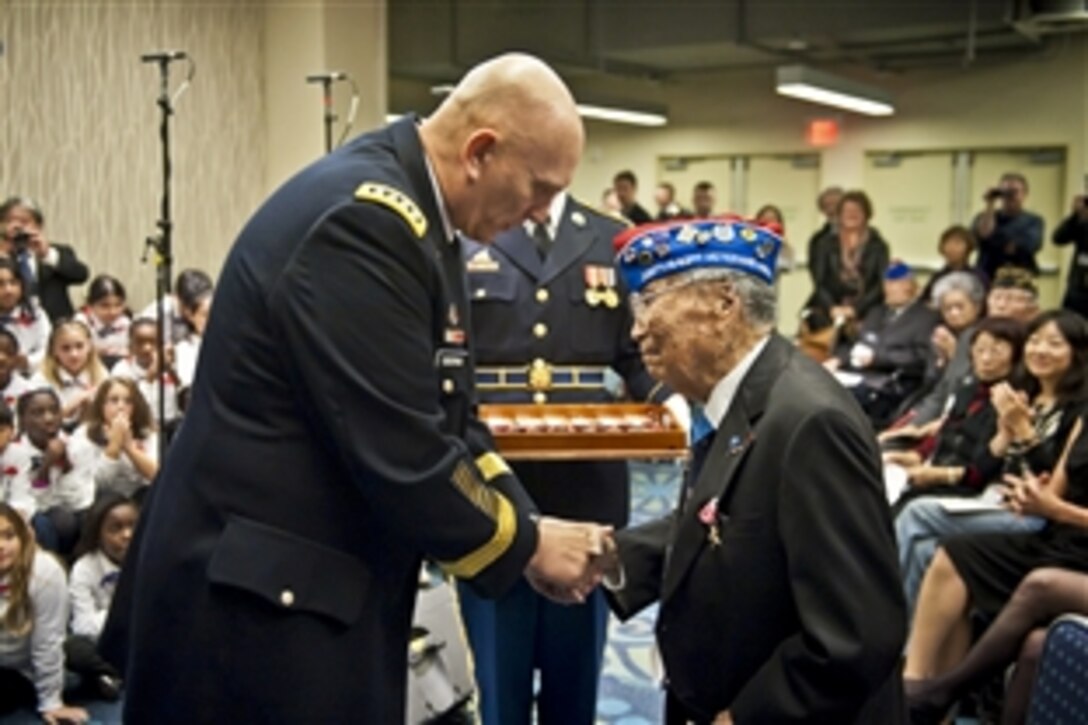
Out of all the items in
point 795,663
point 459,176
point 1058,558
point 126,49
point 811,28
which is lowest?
point 1058,558

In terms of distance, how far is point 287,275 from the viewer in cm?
139

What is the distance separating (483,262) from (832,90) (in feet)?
23.6

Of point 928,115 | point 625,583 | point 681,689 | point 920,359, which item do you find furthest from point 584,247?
point 928,115

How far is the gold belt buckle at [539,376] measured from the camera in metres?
2.47

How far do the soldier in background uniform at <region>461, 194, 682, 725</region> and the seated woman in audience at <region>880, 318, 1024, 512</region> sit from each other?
2040mm

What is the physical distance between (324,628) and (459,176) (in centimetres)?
62

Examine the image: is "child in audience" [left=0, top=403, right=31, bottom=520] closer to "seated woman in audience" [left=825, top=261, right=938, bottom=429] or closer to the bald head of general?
the bald head of general

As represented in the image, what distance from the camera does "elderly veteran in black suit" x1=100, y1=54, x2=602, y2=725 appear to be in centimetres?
140

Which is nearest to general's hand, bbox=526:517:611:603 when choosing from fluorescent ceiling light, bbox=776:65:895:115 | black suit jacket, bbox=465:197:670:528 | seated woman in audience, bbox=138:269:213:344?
black suit jacket, bbox=465:197:670:528

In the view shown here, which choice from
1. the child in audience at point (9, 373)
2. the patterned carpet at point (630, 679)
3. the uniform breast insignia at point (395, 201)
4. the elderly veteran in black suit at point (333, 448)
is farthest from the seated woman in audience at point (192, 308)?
the uniform breast insignia at point (395, 201)

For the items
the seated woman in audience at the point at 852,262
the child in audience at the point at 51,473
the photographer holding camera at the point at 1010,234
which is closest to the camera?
the child in audience at the point at 51,473

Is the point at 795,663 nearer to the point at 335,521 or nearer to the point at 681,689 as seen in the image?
the point at 681,689

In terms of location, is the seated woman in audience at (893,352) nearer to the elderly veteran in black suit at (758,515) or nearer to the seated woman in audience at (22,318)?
the seated woman in audience at (22,318)

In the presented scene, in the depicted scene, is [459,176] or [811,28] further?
[811,28]
